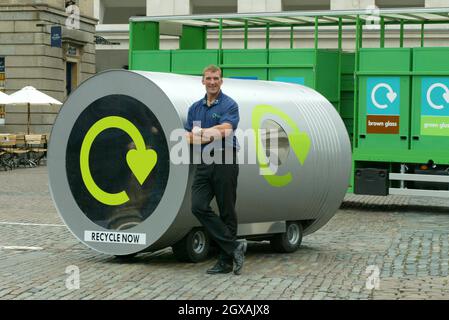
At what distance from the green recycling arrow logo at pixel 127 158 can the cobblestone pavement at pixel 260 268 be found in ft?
2.29

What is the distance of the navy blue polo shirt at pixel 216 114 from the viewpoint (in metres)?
10.4

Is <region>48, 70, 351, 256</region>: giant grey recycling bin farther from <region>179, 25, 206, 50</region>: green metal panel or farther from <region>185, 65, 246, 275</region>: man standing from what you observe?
<region>179, 25, 206, 50</region>: green metal panel

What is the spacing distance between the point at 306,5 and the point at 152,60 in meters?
30.6

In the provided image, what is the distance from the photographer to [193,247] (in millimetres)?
11203

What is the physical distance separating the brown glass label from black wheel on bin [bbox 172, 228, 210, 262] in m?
8.24

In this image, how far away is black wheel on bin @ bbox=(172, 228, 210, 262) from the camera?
36.4 ft

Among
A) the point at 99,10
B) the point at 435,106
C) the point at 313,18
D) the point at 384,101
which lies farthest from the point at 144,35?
the point at 99,10

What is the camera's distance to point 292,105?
1245 cm

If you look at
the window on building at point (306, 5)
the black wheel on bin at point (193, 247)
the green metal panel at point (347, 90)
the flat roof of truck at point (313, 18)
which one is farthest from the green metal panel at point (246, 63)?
the window on building at point (306, 5)

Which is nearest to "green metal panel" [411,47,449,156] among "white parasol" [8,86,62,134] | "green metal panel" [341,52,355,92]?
"green metal panel" [341,52,355,92]

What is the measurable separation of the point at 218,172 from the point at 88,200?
1.71 metres

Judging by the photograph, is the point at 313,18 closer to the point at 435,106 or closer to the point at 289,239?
the point at 435,106
